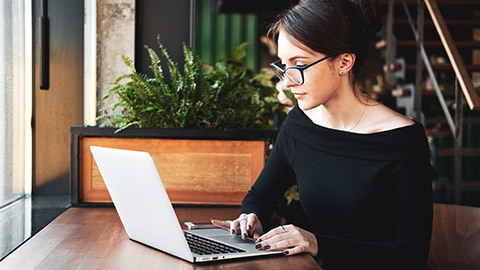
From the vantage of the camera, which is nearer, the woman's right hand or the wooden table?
the wooden table

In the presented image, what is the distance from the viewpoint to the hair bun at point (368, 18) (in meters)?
1.53

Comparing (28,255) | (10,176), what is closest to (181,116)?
(10,176)

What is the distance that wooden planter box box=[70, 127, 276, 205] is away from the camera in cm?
189

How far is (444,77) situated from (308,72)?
5241 millimetres

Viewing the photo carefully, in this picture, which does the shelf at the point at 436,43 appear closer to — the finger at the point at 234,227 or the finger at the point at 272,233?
the finger at the point at 234,227

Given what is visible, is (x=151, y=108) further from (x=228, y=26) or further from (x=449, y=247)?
(x=228, y=26)

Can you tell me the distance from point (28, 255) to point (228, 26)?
624 centimetres

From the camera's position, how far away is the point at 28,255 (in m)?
1.18

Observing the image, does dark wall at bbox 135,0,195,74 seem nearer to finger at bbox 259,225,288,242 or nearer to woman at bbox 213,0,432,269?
woman at bbox 213,0,432,269

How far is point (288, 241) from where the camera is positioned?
1203 mm

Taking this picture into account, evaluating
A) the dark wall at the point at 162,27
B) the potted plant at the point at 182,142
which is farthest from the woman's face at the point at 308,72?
the dark wall at the point at 162,27

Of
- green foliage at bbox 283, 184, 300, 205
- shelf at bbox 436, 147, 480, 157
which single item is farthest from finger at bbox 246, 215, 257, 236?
shelf at bbox 436, 147, 480, 157

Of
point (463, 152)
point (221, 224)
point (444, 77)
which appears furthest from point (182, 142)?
point (444, 77)

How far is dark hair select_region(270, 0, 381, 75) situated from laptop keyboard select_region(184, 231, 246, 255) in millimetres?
604
